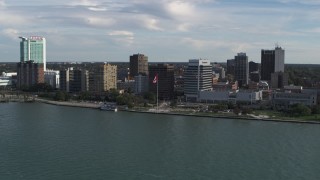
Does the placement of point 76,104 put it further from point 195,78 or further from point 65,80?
point 65,80

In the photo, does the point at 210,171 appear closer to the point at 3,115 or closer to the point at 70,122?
the point at 70,122

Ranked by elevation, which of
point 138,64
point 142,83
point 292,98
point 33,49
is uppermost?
point 33,49

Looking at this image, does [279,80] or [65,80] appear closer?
[65,80]

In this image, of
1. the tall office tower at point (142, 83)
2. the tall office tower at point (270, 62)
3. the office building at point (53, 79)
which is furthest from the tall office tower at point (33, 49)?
the tall office tower at point (270, 62)

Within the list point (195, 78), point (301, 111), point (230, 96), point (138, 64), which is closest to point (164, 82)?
point (195, 78)

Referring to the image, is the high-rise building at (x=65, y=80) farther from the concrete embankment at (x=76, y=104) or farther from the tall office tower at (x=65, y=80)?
the concrete embankment at (x=76, y=104)

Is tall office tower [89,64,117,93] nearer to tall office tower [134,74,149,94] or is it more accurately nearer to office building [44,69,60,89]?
tall office tower [134,74,149,94]

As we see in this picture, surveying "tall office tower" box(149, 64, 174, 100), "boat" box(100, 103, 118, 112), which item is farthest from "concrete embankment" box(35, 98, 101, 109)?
"tall office tower" box(149, 64, 174, 100)
